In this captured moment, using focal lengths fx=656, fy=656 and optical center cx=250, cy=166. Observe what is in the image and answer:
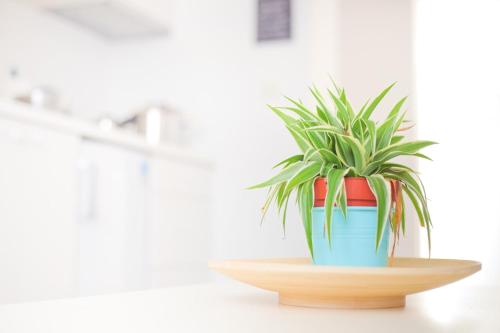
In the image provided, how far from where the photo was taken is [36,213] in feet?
7.98

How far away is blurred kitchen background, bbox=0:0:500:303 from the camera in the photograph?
96.7 inches

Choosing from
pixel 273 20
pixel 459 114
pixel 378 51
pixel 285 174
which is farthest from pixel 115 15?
pixel 285 174

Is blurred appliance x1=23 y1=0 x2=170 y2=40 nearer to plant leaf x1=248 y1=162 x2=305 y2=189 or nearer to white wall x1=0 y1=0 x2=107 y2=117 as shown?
white wall x1=0 y1=0 x2=107 y2=117

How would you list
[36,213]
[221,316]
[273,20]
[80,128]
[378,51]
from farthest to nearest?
[273,20]
[378,51]
[80,128]
[36,213]
[221,316]

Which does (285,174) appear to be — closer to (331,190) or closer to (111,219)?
(331,190)

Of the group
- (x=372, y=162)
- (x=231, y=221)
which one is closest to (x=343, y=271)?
(x=372, y=162)

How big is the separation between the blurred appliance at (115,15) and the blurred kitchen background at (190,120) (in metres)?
0.01

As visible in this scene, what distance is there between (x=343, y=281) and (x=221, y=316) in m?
0.12

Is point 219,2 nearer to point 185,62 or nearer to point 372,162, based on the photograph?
point 185,62

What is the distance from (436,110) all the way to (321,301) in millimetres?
2430

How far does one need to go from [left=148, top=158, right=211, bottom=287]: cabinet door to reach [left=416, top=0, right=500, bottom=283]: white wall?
1.26m

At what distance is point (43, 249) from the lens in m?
2.45

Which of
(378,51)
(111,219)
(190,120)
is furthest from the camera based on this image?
(190,120)

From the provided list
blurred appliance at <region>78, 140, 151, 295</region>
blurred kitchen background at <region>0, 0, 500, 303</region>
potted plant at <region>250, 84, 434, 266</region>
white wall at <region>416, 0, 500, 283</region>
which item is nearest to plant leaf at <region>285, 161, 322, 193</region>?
potted plant at <region>250, 84, 434, 266</region>
